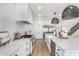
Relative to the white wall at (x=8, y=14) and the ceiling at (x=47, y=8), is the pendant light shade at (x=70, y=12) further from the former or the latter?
the white wall at (x=8, y=14)

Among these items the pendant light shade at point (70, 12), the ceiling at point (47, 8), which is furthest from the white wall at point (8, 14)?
the pendant light shade at point (70, 12)

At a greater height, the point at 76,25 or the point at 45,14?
the point at 45,14

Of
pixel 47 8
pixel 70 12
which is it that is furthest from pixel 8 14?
pixel 70 12

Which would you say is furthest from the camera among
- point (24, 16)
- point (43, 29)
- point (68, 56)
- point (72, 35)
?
point (24, 16)

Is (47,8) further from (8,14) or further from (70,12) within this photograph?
(8,14)

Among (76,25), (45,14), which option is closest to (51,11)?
(45,14)

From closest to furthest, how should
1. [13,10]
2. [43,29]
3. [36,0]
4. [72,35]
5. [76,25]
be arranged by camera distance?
[36,0], [43,29], [76,25], [72,35], [13,10]

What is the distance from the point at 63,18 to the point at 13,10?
1003 mm

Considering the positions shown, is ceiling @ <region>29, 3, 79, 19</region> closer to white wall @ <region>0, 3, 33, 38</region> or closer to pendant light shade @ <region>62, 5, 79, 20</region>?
pendant light shade @ <region>62, 5, 79, 20</region>

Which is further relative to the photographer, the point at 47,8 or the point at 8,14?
the point at 8,14

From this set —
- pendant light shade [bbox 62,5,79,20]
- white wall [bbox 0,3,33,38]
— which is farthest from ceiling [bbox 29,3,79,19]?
white wall [bbox 0,3,33,38]

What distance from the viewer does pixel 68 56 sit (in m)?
1.28

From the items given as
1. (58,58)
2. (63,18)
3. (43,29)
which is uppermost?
(63,18)

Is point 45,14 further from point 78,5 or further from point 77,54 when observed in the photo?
point 77,54
